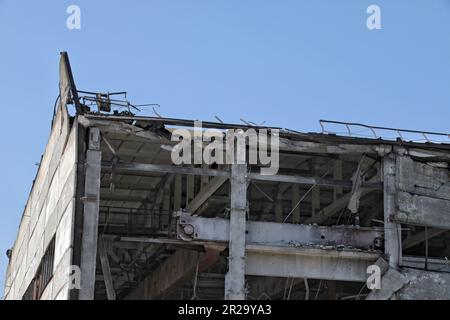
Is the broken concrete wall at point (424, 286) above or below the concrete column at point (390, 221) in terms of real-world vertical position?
Result: below

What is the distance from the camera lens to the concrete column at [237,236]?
26.6 meters

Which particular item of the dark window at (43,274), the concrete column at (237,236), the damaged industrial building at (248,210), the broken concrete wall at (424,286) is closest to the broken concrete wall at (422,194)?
the damaged industrial building at (248,210)

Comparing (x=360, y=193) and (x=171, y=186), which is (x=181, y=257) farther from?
(x=360, y=193)

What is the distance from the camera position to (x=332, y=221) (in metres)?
33.2

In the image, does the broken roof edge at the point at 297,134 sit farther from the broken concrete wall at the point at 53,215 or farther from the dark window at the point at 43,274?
the dark window at the point at 43,274

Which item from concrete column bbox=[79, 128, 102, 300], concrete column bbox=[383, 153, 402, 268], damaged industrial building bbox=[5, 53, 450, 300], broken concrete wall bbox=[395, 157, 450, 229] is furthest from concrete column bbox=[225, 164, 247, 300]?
broken concrete wall bbox=[395, 157, 450, 229]

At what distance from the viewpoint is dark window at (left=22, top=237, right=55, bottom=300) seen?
30123 millimetres

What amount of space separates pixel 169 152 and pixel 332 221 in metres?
6.48

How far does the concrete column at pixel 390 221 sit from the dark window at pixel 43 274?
9917 millimetres

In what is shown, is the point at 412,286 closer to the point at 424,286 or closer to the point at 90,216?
the point at 424,286

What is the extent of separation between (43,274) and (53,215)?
2339 mm

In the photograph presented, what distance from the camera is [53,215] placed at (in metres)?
30.7
